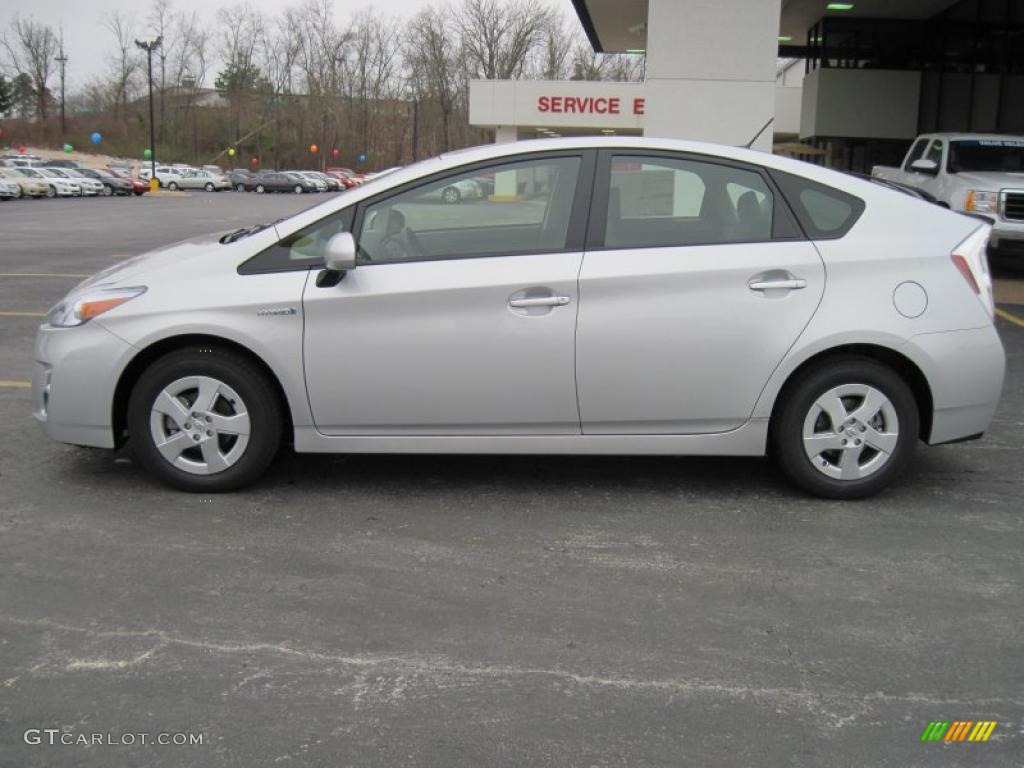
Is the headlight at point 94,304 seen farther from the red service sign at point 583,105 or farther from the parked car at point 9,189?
the parked car at point 9,189

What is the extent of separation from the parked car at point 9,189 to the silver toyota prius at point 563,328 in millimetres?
45879

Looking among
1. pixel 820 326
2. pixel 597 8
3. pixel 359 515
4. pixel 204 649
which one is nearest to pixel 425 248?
pixel 359 515

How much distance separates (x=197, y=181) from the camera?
74.2 m

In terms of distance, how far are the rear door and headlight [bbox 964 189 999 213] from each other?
10321 mm

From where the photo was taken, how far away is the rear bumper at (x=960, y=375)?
4.78 metres

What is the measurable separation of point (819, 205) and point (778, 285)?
490mm

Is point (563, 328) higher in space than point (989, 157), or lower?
lower

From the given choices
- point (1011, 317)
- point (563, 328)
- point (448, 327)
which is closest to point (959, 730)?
point (563, 328)

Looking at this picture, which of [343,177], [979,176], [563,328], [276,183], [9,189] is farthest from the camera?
[343,177]

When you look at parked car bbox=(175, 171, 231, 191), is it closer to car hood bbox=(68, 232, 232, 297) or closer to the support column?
the support column

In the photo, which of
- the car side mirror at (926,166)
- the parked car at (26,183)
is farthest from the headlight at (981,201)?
the parked car at (26,183)

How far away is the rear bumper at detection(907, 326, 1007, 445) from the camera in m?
4.78

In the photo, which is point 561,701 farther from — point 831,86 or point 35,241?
point 831,86

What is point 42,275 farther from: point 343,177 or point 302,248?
point 343,177
